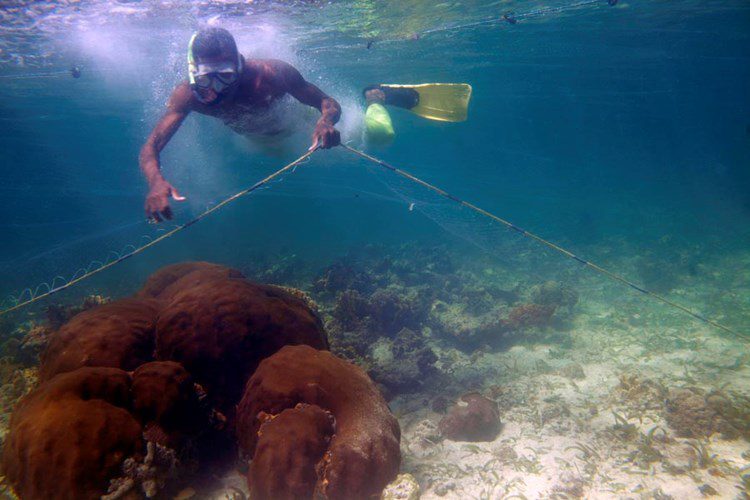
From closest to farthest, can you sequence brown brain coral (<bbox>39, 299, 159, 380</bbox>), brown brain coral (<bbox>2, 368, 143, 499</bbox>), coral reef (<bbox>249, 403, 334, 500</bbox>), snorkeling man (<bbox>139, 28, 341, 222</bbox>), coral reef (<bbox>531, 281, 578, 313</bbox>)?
brown brain coral (<bbox>2, 368, 143, 499</bbox>) < coral reef (<bbox>249, 403, 334, 500</bbox>) < brown brain coral (<bbox>39, 299, 159, 380</bbox>) < snorkeling man (<bbox>139, 28, 341, 222</bbox>) < coral reef (<bbox>531, 281, 578, 313</bbox>)

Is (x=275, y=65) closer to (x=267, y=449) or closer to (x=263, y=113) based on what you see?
(x=263, y=113)

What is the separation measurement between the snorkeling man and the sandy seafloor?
363 cm

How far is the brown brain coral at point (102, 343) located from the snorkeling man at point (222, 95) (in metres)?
1.17

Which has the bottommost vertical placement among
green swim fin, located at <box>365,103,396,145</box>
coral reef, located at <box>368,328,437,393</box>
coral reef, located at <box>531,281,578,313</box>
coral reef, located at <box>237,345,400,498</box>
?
coral reef, located at <box>531,281,578,313</box>

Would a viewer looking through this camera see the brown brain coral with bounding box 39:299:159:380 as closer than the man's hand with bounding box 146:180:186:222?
Yes

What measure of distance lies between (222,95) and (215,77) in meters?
0.29

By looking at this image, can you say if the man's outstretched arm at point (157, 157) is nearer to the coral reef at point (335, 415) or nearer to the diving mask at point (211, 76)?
the diving mask at point (211, 76)

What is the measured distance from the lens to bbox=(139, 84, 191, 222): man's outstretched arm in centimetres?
375

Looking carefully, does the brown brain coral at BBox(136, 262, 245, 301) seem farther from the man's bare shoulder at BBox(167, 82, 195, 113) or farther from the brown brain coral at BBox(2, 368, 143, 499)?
the man's bare shoulder at BBox(167, 82, 195, 113)

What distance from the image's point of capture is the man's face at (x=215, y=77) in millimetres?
4836

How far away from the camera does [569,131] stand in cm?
7975

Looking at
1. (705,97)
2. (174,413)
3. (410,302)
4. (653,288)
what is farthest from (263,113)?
(705,97)

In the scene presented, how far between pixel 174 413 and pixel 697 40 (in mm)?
33073

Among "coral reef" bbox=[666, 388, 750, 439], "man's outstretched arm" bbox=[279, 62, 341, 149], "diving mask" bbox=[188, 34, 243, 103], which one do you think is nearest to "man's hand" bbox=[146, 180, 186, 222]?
"diving mask" bbox=[188, 34, 243, 103]
